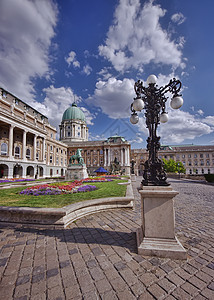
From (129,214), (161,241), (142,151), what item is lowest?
(129,214)

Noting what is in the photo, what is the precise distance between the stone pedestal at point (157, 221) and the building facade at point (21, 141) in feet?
103

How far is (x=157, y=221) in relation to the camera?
9.86ft

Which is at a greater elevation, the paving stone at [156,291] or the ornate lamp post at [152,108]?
Answer: the ornate lamp post at [152,108]

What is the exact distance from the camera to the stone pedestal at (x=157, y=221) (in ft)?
9.55

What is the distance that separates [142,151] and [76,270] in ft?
261

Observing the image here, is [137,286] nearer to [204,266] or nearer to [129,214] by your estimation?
[204,266]

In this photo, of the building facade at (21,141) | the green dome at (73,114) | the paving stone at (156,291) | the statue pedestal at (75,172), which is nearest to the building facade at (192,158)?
the green dome at (73,114)

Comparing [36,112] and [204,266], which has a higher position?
[36,112]

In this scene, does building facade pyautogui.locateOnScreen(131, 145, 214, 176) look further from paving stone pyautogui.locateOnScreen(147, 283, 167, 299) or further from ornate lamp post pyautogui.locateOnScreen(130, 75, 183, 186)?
paving stone pyautogui.locateOnScreen(147, 283, 167, 299)

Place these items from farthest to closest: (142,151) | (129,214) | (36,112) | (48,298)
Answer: (142,151), (36,112), (129,214), (48,298)

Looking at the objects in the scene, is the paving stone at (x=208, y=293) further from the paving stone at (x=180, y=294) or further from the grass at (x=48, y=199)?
the grass at (x=48, y=199)

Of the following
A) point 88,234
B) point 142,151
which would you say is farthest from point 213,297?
point 142,151

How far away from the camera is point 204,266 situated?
2.61 meters

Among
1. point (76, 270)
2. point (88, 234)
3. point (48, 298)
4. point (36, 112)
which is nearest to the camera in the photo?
point (48, 298)
